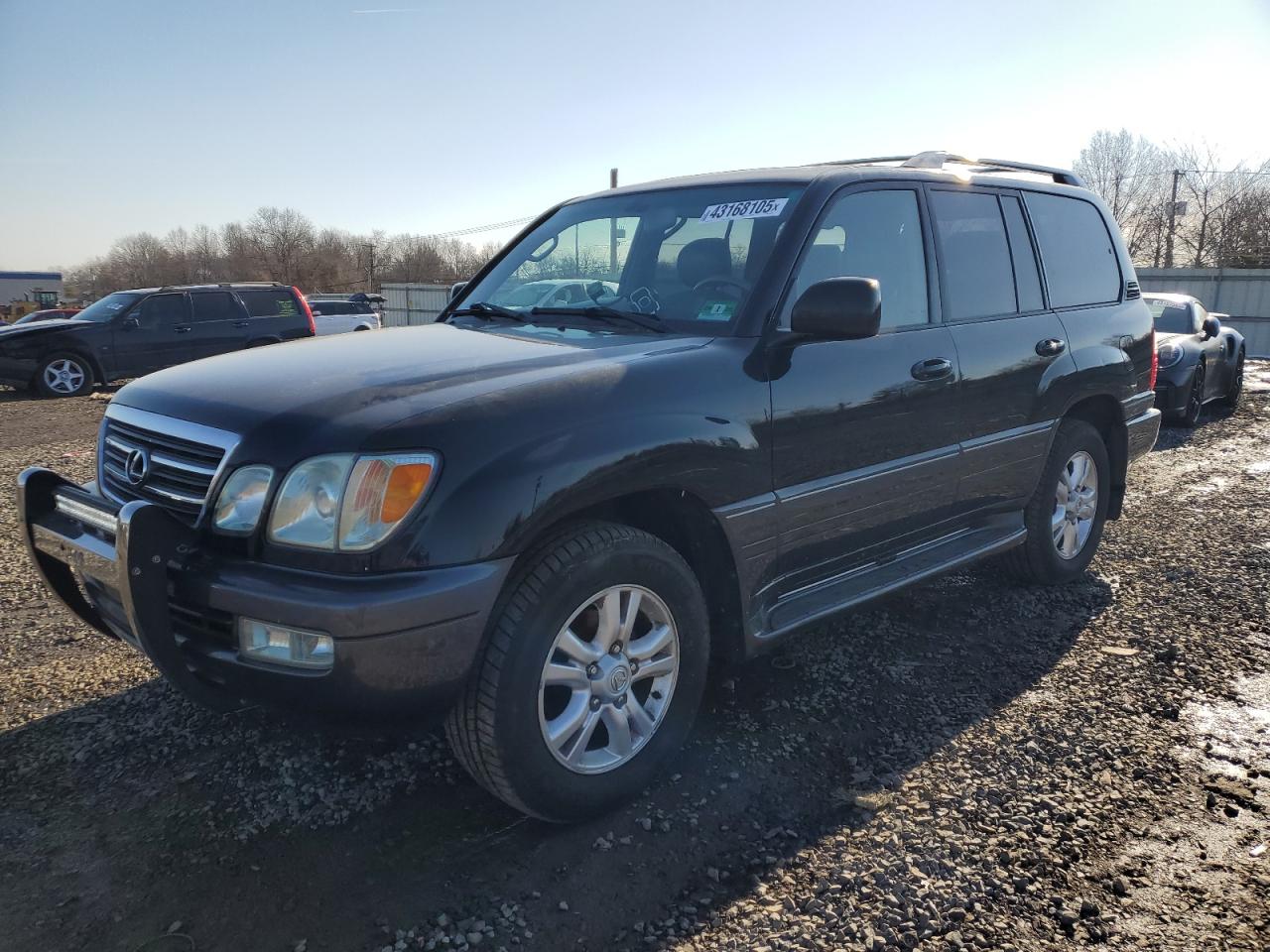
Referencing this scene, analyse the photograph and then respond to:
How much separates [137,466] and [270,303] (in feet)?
43.2

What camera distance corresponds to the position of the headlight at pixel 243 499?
2244 millimetres

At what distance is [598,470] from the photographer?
2.43 m

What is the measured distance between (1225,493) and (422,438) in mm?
6892

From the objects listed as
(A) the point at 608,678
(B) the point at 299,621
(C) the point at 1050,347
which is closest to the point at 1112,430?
(C) the point at 1050,347

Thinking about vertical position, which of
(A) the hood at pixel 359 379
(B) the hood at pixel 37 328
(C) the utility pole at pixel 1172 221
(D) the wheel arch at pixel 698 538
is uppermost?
(C) the utility pole at pixel 1172 221

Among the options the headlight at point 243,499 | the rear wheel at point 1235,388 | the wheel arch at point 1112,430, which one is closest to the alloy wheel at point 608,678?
the headlight at point 243,499

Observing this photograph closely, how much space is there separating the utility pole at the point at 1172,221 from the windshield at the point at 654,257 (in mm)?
44641

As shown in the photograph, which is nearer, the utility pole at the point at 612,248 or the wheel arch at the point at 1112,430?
the utility pole at the point at 612,248

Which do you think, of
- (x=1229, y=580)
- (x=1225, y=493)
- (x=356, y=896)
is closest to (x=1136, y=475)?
(x=1225, y=493)

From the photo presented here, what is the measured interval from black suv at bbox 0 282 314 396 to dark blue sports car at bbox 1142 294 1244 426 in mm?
12509

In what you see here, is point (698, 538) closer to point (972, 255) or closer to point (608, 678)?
point (608, 678)

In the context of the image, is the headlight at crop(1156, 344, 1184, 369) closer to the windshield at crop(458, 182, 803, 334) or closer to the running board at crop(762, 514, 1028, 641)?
the running board at crop(762, 514, 1028, 641)

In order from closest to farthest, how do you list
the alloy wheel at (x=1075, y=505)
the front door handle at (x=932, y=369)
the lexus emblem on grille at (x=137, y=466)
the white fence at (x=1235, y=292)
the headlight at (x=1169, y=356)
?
1. the lexus emblem on grille at (x=137, y=466)
2. the front door handle at (x=932, y=369)
3. the alloy wheel at (x=1075, y=505)
4. the headlight at (x=1169, y=356)
5. the white fence at (x=1235, y=292)

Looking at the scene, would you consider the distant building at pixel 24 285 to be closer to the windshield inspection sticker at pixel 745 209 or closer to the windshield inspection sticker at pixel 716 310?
the windshield inspection sticker at pixel 745 209
